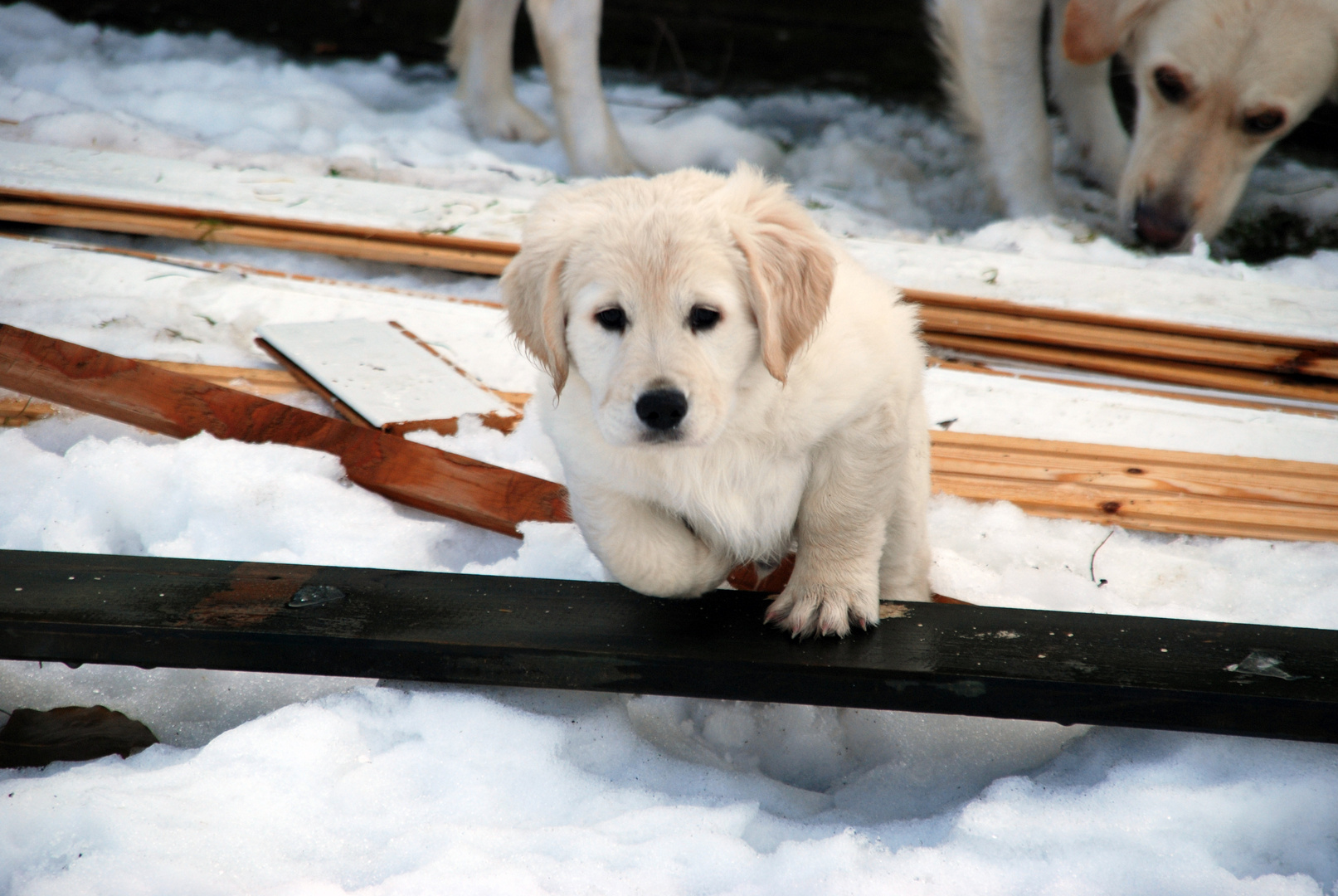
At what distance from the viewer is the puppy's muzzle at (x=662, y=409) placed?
1.50 m

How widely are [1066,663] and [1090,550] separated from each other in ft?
2.62

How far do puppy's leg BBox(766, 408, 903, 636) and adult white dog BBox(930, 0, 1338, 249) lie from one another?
2265 millimetres

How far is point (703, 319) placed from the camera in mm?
1604

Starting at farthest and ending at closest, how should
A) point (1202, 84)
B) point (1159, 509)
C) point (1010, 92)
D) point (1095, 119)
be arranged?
point (1095, 119), point (1010, 92), point (1202, 84), point (1159, 509)

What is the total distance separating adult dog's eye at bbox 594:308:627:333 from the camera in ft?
5.26

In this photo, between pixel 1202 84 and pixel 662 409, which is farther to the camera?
pixel 1202 84

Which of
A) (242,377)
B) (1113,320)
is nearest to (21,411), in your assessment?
(242,377)

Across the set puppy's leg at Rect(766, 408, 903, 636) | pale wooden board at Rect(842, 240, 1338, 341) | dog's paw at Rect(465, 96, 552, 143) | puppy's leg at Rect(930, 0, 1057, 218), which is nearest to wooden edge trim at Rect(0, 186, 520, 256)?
pale wooden board at Rect(842, 240, 1338, 341)

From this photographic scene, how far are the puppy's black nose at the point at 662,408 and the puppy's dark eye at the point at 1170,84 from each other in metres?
2.67

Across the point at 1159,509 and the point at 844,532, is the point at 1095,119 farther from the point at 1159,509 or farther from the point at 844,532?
the point at 844,532

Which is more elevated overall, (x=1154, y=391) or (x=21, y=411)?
(x=1154, y=391)

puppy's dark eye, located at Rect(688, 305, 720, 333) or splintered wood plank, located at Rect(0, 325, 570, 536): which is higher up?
puppy's dark eye, located at Rect(688, 305, 720, 333)

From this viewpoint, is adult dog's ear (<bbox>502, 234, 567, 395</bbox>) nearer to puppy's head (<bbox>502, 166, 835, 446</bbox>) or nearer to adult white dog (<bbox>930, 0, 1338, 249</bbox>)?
puppy's head (<bbox>502, 166, 835, 446</bbox>)

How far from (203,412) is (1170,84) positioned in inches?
121
